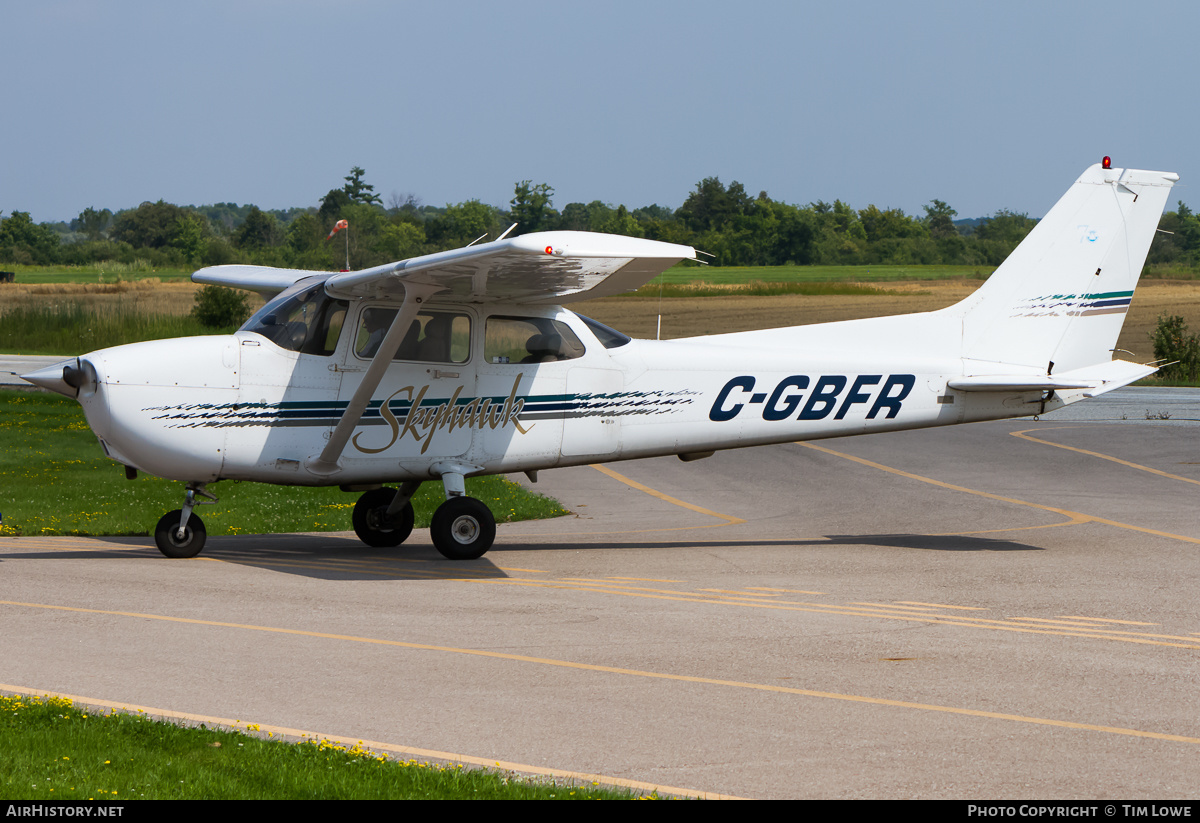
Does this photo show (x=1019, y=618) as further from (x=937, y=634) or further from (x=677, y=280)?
(x=677, y=280)

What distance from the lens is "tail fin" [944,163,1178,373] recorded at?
1378 cm

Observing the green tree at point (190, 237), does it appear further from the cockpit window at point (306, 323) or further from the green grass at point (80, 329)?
the cockpit window at point (306, 323)

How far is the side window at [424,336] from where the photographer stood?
1197 cm

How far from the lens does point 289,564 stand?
11711 millimetres

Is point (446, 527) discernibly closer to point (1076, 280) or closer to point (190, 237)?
point (1076, 280)

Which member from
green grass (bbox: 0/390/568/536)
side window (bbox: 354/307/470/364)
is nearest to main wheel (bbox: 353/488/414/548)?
green grass (bbox: 0/390/568/536)

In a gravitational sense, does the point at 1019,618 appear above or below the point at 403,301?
below

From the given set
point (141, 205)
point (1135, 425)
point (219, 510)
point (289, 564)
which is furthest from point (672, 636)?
point (141, 205)

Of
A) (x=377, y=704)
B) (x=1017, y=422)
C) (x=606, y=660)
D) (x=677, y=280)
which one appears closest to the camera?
(x=377, y=704)

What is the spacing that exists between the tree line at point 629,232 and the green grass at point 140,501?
7991 centimetres

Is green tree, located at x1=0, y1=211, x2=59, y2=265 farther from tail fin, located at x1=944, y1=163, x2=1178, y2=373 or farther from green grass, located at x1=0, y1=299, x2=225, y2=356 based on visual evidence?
tail fin, located at x1=944, y1=163, x2=1178, y2=373

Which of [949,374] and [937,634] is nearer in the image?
[937,634]

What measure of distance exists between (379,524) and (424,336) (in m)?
2.49

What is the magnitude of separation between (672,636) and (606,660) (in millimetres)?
927
